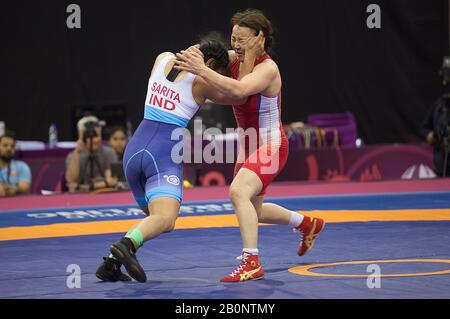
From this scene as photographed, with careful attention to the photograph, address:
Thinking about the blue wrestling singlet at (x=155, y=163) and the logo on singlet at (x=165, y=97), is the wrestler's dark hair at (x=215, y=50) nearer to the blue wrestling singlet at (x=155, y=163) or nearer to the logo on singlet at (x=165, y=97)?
the logo on singlet at (x=165, y=97)

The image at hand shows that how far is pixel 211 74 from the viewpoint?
18.4 ft

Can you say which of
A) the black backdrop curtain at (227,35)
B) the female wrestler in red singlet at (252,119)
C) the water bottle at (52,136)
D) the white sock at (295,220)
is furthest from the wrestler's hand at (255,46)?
the black backdrop curtain at (227,35)

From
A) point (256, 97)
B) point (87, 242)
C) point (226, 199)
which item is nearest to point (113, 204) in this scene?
point (226, 199)

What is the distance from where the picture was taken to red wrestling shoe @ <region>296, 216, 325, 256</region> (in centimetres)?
657

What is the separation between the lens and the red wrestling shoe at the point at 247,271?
5.64 m

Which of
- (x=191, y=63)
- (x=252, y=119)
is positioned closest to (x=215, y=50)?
(x=191, y=63)

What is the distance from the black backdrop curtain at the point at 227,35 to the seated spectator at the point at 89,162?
199cm

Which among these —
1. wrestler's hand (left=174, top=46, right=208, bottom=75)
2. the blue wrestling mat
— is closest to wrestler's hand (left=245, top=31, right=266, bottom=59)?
wrestler's hand (left=174, top=46, right=208, bottom=75)

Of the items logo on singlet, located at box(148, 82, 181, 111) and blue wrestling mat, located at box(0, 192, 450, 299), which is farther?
logo on singlet, located at box(148, 82, 181, 111)

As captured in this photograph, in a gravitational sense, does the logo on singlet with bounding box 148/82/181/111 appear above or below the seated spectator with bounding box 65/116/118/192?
above

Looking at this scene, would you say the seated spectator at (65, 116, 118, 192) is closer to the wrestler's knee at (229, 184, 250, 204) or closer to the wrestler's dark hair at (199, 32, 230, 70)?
the wrestler's dark hair at (199, 32, 230, 70)

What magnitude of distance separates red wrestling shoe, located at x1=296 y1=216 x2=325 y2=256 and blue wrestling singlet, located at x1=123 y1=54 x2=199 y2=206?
45.0 inches

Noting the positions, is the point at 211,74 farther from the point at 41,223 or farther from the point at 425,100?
the point at 425,100

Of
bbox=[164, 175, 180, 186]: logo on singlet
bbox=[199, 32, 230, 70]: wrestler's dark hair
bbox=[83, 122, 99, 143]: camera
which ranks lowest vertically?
bbox=[164, 175, 180, 186]: logo on singlet
